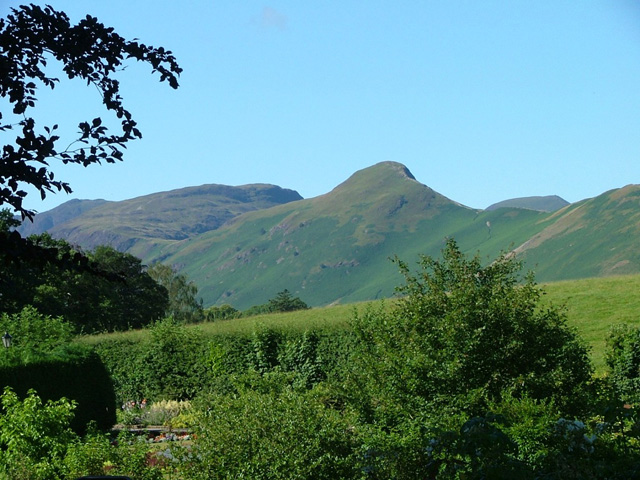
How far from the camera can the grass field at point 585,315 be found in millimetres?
22641

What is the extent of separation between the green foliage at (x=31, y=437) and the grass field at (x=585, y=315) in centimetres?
1176

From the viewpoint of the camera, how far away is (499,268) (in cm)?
1190

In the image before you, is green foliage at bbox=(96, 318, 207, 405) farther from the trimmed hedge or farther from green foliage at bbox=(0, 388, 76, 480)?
green foliage at bbox=(0, 388, 76, 480)

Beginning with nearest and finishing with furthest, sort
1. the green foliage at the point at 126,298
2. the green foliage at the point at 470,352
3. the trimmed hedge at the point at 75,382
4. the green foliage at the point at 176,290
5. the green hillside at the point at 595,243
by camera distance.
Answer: the green foliage at the point at 470,352 → the trimmed hedge at the point at 75,382 → the green foliage at the point at 126,298 → the green foliage at the point at 176,290 → the green hillside at the point at 595,243

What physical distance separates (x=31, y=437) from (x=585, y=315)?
21225mm

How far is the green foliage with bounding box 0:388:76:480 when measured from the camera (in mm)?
9195

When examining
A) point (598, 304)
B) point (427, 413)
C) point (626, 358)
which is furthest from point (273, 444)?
point (598, 304)

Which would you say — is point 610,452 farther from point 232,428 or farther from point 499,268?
point 499,268

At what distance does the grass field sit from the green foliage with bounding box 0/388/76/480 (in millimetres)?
11758

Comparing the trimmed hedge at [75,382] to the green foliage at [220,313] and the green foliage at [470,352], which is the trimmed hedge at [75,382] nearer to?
the green foliage at [470,352]

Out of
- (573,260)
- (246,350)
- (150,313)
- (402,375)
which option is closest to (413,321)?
(402,375)

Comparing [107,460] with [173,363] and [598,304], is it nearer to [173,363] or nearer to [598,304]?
[173,363]

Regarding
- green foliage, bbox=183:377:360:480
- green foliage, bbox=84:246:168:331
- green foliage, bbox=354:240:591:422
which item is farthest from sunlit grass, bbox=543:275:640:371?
green foliage, bbox=84:246:168:331

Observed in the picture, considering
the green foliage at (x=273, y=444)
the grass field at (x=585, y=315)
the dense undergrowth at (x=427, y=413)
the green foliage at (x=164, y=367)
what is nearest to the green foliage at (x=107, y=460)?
the dense undergrowth at (x=427, y=413)
